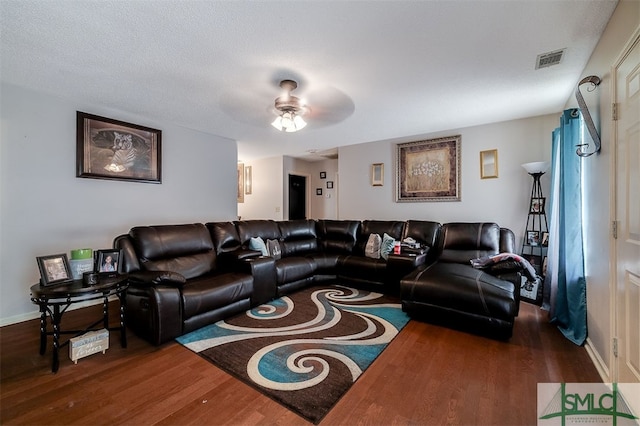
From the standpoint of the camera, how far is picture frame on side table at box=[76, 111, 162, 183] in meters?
3.14

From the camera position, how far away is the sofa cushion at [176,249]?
262 centimetres

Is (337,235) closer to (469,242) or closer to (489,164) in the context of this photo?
(469,242)

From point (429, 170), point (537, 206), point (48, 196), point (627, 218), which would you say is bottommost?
point (627, 218)

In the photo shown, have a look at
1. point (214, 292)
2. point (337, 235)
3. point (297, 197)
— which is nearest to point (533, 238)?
point (337, 235)

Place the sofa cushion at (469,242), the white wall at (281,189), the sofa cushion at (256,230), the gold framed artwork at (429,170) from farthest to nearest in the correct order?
1. the white wall at (281,189)
2. the gold framed artwork at (429,170)
3. the sofa cushion at (256,230)
4. the sofa cushion at (469,242)

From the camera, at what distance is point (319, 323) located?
2.60 m

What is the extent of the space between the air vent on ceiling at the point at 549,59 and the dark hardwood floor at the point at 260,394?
2.42 metres

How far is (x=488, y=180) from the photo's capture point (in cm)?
399

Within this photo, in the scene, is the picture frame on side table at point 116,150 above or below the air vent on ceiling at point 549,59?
below

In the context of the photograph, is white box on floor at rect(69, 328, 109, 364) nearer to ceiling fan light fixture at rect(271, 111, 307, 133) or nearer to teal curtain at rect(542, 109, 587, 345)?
ceiling fan light fixture at rect(271, 111, 307, 133)

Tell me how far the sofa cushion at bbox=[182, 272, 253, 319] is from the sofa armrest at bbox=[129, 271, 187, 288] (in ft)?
0.36

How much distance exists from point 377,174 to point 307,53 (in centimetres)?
325

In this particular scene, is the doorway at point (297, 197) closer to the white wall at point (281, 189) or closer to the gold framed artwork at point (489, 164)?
the white wall at point (281, 189)

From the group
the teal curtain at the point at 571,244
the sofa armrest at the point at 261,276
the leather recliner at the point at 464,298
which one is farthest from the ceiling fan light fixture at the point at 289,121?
the teal curtain at the point at 571,244
